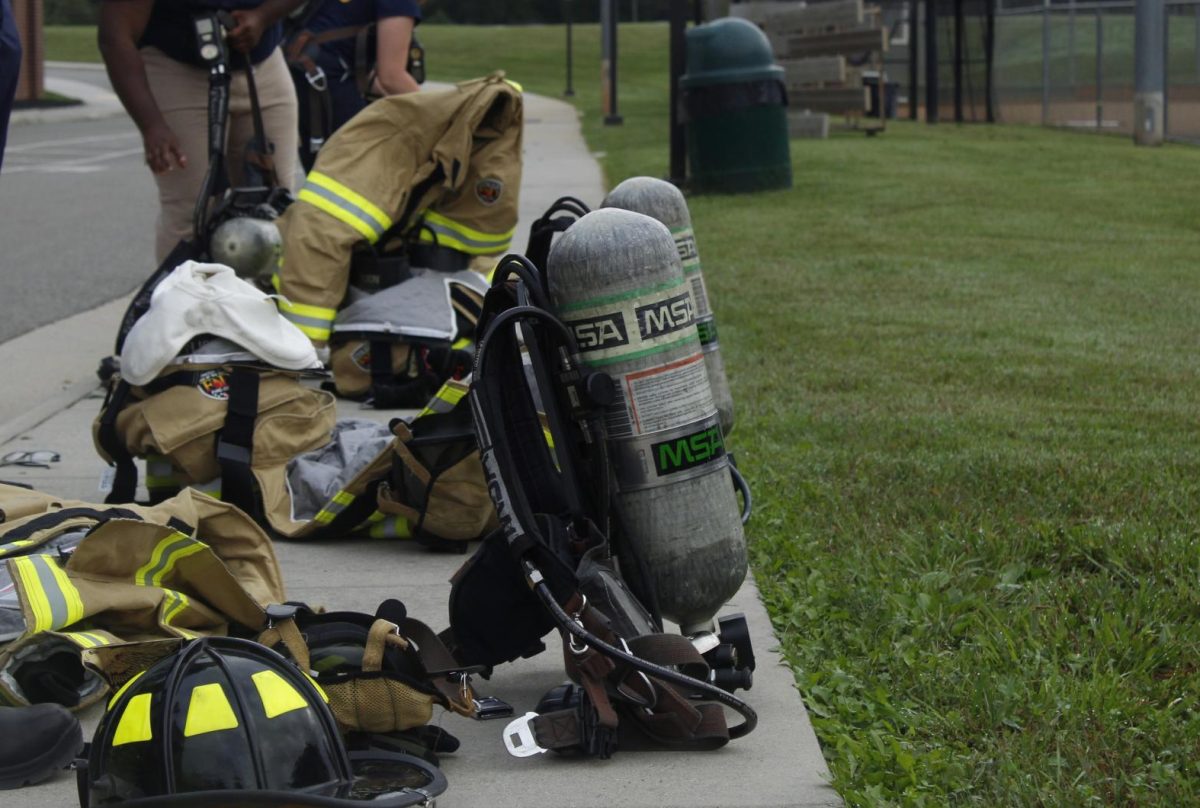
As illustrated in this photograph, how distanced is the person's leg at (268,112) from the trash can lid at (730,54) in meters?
7.31

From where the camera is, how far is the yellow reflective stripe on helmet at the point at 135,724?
271 cm

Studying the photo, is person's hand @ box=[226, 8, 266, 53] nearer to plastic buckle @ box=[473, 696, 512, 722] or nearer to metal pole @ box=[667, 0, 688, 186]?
plastic buckle @ box=[473, 696, 512, 722]

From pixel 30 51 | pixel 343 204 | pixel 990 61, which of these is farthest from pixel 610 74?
pixel 343 204

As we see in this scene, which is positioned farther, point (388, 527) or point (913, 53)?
point (913, 53)

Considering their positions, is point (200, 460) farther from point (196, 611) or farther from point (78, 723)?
point (78, 723)

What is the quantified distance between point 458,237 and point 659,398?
3.69 metres

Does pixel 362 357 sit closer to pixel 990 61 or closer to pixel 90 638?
pixel 90 638

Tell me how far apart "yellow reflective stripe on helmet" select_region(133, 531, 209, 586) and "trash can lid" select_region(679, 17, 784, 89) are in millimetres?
11016

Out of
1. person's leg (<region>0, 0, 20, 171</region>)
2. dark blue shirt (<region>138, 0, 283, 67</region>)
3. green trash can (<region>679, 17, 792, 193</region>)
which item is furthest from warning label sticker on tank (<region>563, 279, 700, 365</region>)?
green trash can (<region>679, 17, 792, 193</region>)

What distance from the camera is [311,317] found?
6.61 m

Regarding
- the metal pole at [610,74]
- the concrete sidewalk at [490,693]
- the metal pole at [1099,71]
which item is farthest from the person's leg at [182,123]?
the metal pole at [1099,71]

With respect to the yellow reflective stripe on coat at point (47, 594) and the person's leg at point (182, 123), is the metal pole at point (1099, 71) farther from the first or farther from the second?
the yellow reflective stripe on coat at point (47, 594)

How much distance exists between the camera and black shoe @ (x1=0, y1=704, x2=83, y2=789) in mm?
3072

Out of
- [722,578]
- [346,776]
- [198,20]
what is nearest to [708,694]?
[722,578]
